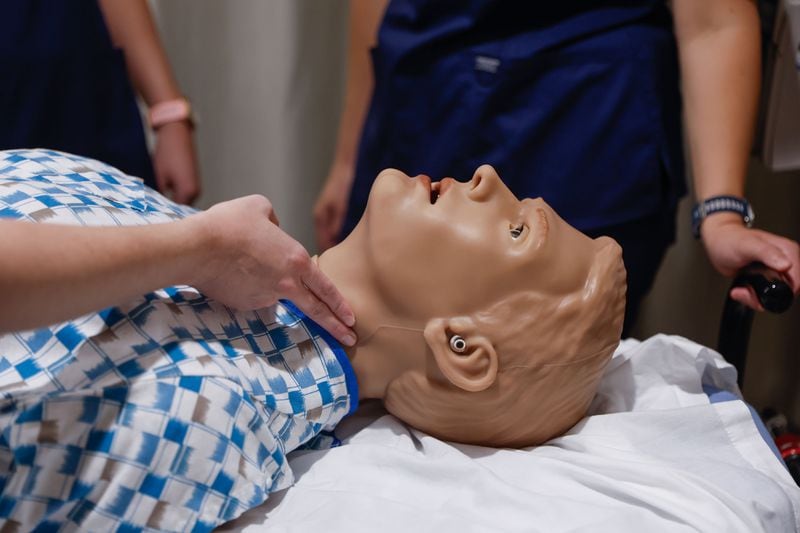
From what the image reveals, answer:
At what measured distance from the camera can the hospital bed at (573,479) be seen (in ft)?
2.97

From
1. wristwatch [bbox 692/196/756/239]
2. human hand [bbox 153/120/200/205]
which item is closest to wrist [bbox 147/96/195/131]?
human hand [bbox 153/120/200/205]

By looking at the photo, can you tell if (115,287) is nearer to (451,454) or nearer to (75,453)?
Answer: (75,453)

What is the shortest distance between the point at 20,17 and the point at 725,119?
1208 mm

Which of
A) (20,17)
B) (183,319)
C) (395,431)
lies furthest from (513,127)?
(20,17)

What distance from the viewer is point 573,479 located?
3.24 feet

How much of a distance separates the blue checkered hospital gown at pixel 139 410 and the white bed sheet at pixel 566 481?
0.07 m

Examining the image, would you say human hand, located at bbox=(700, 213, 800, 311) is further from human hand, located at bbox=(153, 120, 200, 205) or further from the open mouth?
human hand, located at bbox=(153, 120, 200, 205)

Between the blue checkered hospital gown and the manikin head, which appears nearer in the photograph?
the blue checkered hospital gown

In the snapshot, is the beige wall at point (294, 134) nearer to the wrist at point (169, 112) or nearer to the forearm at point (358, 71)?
the forearm at point (358, 71)

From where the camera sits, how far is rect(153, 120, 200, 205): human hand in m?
1.62

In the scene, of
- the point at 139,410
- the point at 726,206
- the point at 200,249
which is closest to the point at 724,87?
the point at 726,206

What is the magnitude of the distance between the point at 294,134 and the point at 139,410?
149 centimetres

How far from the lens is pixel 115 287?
78 centimetres

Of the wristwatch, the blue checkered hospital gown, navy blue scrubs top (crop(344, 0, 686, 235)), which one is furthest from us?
navy blue scrubs top (crop(344, 0, 686, 235))
